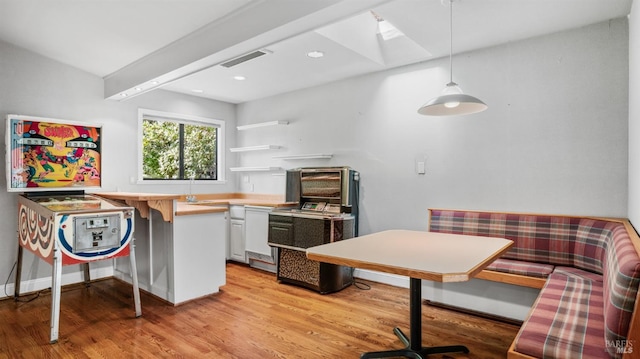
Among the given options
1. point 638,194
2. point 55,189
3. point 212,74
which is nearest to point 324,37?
point 212,74

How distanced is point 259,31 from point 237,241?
3.10 metres

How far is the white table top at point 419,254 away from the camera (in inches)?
63.3

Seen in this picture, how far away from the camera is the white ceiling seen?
2471 mm

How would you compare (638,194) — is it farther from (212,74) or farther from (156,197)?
(212,74)

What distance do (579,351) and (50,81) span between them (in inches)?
196

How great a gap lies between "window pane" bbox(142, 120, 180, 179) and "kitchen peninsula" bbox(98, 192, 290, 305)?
3.92 feet

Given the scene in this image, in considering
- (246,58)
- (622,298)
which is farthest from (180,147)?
(622,298)

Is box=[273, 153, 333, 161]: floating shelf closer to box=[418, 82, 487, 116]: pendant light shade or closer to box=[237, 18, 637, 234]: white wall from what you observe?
box=[237, 18, 637, 234]: white wall

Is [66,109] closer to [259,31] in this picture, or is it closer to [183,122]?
[183,122]

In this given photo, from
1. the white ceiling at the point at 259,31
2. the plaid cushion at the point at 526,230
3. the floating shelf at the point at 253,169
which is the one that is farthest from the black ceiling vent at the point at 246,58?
the plaid cushion at the point at 526,230

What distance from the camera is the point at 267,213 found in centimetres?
439

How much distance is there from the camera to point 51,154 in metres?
3.42

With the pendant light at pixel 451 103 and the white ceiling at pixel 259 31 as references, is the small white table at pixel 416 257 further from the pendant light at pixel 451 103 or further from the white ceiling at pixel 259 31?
the white ceiling at pixel 259 31

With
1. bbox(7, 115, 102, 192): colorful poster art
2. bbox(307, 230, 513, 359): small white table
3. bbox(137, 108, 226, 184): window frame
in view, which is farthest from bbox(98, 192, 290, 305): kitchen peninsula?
bbox(307, 230, 513, 359): small white table
